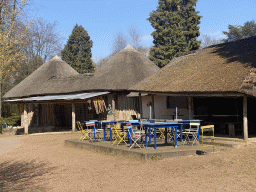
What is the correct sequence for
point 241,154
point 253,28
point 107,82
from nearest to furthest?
point 241,154, point 107,82, point 253,28

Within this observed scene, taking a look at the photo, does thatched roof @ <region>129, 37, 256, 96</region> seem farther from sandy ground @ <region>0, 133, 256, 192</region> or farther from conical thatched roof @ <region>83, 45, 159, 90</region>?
conical thatched roof @ <region>83, 45, 159, 90</region>

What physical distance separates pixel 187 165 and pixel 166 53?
70.3ft

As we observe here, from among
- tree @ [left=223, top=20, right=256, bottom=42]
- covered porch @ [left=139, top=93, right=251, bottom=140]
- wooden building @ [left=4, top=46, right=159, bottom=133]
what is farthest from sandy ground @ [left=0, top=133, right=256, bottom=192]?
tree @ [left=223, top=20, right=256, bottom=42]

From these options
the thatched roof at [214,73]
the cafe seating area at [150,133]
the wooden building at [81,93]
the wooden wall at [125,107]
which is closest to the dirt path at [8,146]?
the cafe seating area at [150,133]

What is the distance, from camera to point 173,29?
92.9ft

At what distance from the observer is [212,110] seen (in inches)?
579

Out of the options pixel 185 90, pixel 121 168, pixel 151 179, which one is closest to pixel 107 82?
pixel 185 90

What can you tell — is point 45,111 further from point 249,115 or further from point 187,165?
point 187,165

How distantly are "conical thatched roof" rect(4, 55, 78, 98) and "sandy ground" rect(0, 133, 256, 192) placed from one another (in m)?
13.2

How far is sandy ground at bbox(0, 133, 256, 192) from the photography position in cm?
596

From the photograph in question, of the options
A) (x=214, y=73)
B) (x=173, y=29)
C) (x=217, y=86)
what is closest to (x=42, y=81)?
(x=173, y=29)

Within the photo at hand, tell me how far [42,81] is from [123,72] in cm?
725

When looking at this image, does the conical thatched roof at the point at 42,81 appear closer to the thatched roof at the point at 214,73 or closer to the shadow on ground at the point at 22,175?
the thatched roof at the point at 214,73

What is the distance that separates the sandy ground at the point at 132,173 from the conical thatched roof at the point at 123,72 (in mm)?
9935
